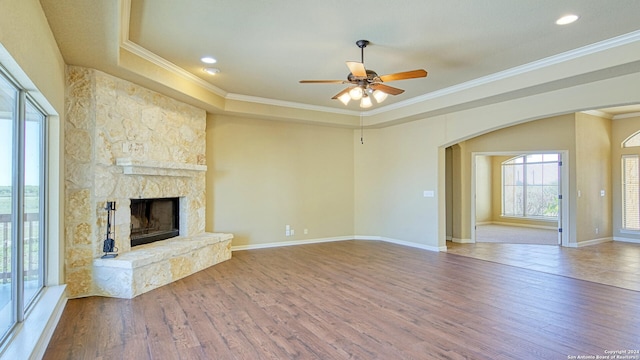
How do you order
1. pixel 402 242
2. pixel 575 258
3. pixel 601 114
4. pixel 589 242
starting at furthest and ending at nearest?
pixel 601 114
pixel 589 242
pixel 402 242
pixel 575 258

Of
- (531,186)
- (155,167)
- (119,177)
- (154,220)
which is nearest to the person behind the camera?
(119,177)

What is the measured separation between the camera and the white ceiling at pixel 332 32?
297cm

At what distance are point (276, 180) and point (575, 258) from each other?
5690 mm

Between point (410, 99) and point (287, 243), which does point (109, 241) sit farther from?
point (410, 99)

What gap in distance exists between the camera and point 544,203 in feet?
34.0

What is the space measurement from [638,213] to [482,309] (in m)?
6.96

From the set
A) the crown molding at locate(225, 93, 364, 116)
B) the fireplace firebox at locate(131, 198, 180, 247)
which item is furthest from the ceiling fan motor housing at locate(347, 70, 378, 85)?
the fireplace firebox at locate(131, 198, 180, 247)

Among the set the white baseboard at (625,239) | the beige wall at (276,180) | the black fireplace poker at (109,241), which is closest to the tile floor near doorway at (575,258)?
the white baseboard at (625,239)

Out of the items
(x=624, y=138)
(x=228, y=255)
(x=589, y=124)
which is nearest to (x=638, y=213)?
(x=624, y=138)

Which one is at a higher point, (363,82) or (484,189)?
(363,82)

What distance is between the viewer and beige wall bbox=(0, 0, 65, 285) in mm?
2010

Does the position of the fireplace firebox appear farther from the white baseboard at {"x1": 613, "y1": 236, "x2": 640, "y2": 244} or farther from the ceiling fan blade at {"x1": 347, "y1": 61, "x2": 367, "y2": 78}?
the white baseboard at {"x1": 613, "y1": 236, "x2": 640, "y2": 244}

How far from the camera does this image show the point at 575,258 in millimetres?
5973

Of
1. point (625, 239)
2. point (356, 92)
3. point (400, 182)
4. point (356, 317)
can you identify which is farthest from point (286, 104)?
point (625, 239)
